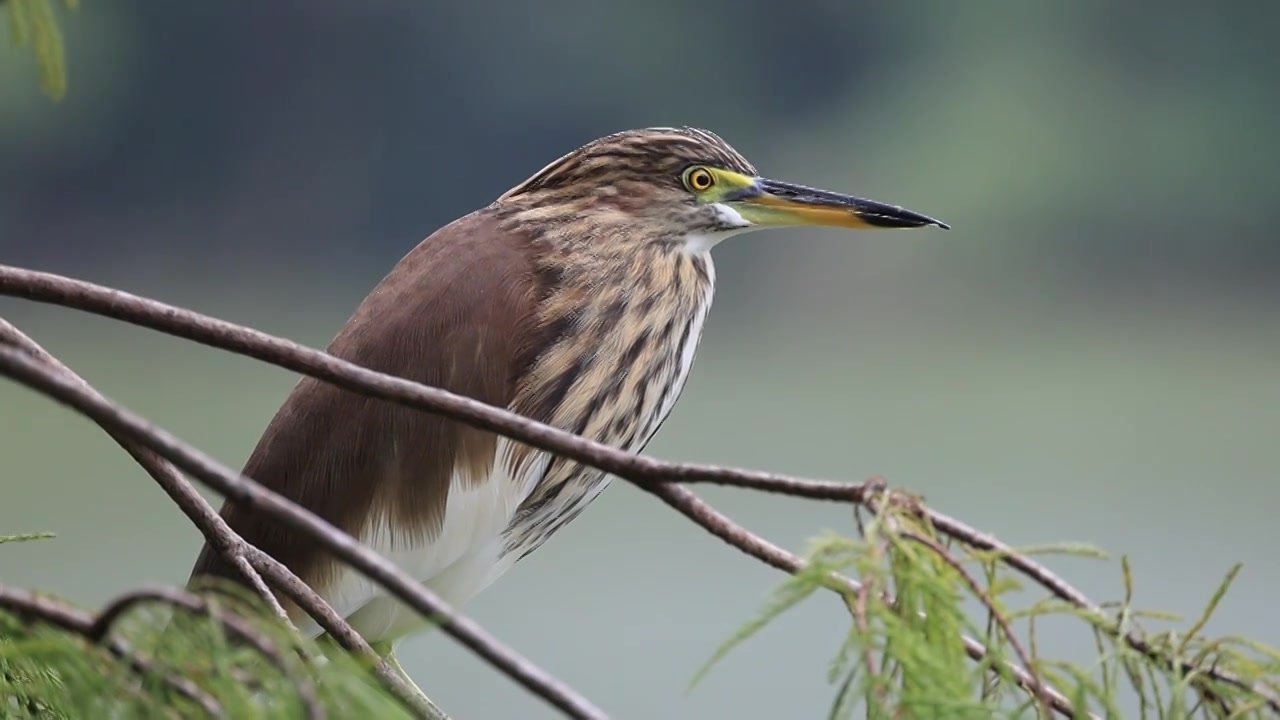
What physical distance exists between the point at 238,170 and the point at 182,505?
33.3 ft

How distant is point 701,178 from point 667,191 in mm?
29

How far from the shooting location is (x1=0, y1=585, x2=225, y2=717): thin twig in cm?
48

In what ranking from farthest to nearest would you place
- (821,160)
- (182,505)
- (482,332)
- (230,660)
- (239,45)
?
1. (239,45)
2. (821,160)
3. (482,332)
4. (182,505)
5. (230,660)

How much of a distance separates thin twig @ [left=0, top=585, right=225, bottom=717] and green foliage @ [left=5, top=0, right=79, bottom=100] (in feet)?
0.73

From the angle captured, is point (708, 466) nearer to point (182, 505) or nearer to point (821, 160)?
point (182, 505)

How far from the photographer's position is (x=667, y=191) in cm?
134

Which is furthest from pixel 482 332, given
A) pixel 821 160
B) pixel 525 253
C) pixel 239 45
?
pixel 239 45

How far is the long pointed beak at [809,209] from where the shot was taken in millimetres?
1291

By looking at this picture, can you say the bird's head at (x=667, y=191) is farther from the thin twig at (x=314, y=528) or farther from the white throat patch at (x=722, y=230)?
the thin twig at (x=314, y=528)

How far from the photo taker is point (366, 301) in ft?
4.17

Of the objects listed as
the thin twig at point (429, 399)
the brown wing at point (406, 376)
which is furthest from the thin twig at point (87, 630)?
the brown wing at point (406, 376)

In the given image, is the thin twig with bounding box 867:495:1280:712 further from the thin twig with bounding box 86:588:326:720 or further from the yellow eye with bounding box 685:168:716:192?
the yellow eye with bounding box 685:168:716:192

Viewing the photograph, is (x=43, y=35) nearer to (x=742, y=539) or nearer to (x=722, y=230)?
(x=742, y=539)

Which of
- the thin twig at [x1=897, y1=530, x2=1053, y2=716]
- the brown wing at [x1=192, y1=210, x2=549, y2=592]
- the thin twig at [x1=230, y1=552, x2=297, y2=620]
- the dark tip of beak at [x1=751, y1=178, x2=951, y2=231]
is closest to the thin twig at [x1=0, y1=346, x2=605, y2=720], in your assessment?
the thin twig at [x1=897, y1=530, x2=1053, y2=716]
